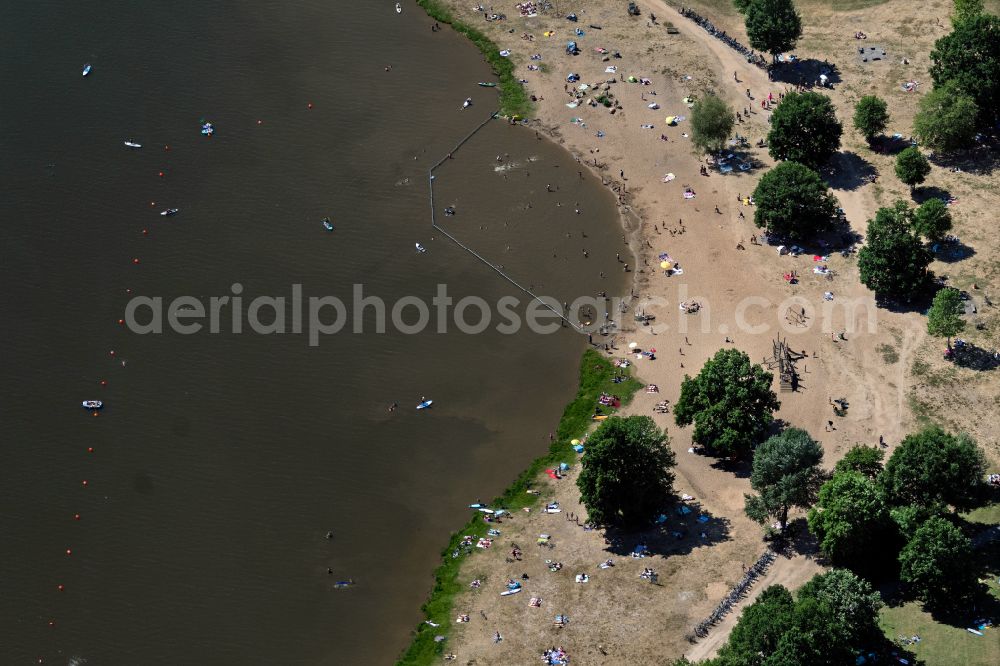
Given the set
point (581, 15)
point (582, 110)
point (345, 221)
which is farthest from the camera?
point (581, 15)

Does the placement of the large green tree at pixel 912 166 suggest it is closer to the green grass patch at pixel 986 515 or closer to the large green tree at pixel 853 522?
the green grass patch at pixel 986 515

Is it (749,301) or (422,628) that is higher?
(749,301)

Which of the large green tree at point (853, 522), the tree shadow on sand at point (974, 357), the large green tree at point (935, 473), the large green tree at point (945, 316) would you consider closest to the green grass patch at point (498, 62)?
the large green tree at point (945, 316)

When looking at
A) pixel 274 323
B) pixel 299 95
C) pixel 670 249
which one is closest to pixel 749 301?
pixel 670 249

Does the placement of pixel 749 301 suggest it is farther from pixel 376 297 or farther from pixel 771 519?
pixel 376 297

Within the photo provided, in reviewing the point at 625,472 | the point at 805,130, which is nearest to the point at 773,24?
the point at 805,130

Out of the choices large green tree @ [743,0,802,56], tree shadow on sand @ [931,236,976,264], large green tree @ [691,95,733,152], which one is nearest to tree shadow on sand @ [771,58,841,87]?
large green tree @ [743,0,802,56]

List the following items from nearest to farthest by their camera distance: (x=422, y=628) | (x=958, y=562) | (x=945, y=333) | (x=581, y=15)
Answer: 1. (x=958, y=562)
2. (x=422, y=628)
3. (x=945, y=333)
4. (x=581, y=15)
